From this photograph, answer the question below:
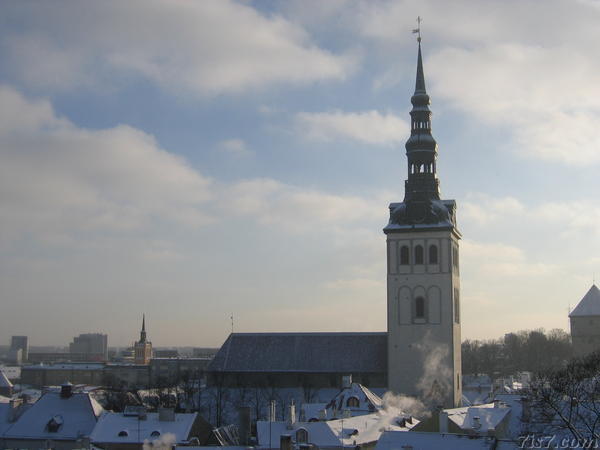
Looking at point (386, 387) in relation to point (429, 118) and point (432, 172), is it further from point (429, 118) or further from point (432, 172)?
point (429, 118)

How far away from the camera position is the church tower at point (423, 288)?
79.4 meters

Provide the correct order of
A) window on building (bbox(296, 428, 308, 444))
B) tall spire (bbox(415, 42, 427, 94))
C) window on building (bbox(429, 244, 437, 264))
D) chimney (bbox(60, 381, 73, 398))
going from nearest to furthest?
window on building (bbox(296, 428, 308, 444)) → chimney (bbox(60, 381, 73, 398)) → window on building (bbox(429, 244, 437, 264)) → tall spire (bbox(415, 42, 427, 94))

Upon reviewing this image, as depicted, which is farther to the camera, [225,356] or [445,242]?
[225,356]

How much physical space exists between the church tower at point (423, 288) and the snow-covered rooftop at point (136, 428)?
25.1 meters

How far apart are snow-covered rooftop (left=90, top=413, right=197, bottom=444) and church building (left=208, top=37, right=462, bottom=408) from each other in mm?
22130

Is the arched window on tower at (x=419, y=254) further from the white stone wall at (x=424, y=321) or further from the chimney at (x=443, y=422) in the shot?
the chimney at (x=443, y=422)

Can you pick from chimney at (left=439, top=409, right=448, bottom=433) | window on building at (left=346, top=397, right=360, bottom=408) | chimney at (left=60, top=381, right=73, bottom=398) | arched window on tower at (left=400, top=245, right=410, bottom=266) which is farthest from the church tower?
chimney at (left=60, top=381, right=73, bottom=398)

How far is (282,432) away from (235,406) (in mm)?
26133

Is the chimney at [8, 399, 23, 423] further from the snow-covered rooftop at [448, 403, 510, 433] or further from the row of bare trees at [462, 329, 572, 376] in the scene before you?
the row of bare trees at [462, 329, 572, 376]

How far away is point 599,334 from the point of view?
→ 415 ft

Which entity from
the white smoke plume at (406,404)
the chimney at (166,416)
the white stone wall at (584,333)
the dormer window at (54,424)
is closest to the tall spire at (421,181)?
the white smoke plume at (406,404)

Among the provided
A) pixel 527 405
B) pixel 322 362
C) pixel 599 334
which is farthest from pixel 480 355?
pixel 527 405

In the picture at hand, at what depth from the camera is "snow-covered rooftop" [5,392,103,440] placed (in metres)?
64.7

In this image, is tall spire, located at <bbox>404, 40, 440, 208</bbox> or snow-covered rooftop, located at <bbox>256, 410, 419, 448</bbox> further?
tall spire, located at <bbox>404, 40, 440, 208</bbox>
